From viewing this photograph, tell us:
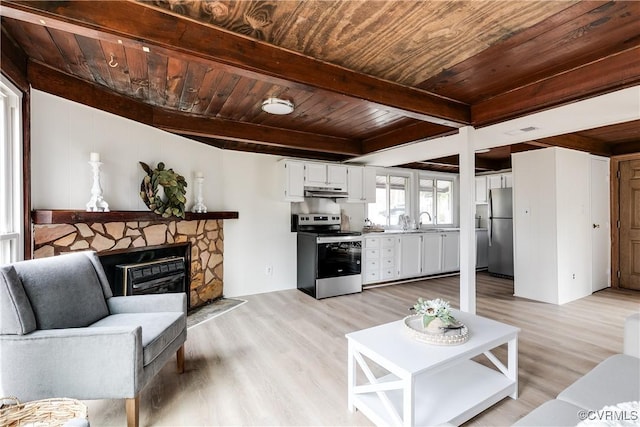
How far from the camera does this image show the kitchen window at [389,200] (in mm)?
5734

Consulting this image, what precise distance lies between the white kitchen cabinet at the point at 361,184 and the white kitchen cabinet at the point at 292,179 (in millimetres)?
877

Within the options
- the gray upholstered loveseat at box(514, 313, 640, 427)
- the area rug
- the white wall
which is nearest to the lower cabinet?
the white wall

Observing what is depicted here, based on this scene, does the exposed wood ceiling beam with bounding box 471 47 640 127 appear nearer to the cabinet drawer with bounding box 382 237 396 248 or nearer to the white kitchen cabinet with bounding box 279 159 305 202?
the white kitchen cabinet with bounding box 279 159 305 202

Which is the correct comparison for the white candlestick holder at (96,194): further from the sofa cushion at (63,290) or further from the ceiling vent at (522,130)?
the ceiling vent at (522,130)

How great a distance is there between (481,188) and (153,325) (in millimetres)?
6570

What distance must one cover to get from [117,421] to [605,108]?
4215 mm

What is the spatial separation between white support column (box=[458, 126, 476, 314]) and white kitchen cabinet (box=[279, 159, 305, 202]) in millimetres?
2238

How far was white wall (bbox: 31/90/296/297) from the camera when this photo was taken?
2322 mm

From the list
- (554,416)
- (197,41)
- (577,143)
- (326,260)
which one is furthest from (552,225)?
(197,41)

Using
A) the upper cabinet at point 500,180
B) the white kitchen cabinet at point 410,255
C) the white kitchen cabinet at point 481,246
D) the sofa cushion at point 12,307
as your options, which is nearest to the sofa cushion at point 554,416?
the sofa cushion at point 12,307

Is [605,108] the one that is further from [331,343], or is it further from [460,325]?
[331,343]

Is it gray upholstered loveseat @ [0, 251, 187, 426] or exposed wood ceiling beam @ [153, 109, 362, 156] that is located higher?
exposed wood ceiling beam @ [153, 109, 362, 156]

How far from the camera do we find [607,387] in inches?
53.2

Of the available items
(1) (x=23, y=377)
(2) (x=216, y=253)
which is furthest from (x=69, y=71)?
(2) (x=216, y=253)
